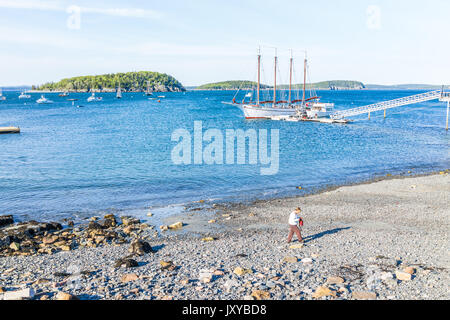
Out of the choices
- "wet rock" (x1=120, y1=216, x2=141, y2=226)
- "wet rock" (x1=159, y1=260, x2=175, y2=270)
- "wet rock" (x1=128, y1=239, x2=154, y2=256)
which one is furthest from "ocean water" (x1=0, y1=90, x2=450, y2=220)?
"wet rock" (x1=159, y1=260, x2=175, y2=270)

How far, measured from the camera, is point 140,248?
17.4m

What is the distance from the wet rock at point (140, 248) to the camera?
677 inches

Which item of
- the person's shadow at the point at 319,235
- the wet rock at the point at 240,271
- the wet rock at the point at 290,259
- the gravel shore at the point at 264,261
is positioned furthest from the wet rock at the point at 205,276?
the person's shadow at the point at 319,235

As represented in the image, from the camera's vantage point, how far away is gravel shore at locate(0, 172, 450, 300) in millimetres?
13016

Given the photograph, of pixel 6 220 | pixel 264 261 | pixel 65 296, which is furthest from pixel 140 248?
pixel 6 220

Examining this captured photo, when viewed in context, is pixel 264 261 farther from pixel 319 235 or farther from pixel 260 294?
pixel 319 235

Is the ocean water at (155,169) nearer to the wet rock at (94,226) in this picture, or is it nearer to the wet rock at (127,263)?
the wet rock at (94,226)

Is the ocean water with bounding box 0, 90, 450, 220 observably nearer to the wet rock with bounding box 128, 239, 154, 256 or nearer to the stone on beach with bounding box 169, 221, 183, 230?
the stone on beach with bounding box 169, 221, 183, 230

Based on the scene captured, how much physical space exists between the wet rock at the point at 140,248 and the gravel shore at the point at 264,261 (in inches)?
7.7

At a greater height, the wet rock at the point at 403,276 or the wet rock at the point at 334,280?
the wet rock at the point at 403,276
